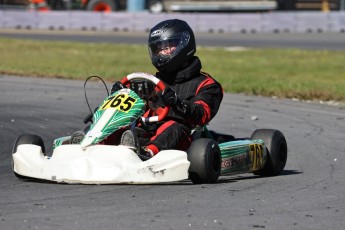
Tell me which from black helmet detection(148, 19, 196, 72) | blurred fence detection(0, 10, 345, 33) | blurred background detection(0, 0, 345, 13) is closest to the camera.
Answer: black helmet detection(148, 19, 196, 72)

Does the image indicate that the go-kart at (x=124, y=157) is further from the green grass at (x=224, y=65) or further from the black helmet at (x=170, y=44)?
the green grass at (x=224, y=65)

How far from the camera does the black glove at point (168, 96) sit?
711 cm

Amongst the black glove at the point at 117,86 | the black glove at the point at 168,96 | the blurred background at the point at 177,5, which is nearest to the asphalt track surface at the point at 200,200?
the black glove at the point at 168,96

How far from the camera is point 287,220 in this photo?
5.58 metres

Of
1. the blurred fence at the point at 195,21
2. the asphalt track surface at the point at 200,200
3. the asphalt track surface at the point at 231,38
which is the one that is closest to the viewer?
the asphalt track surface at the point at 200,200

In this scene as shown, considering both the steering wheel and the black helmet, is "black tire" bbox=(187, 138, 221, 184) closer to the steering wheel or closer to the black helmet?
the steering wheel

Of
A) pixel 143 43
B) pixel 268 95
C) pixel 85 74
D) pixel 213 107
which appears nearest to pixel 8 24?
pixel 143 43

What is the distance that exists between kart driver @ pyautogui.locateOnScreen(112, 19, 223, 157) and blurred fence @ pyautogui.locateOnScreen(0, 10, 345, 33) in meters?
22.5

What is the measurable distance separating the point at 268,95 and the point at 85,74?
14.3ft

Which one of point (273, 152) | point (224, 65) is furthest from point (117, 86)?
point (224, 65)

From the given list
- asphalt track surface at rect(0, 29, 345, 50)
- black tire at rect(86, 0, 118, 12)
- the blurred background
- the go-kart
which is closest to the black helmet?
the go-kart

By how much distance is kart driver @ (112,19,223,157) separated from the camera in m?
7.36

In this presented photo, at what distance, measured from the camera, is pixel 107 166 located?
668cm

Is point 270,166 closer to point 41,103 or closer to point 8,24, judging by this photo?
point 41,103
